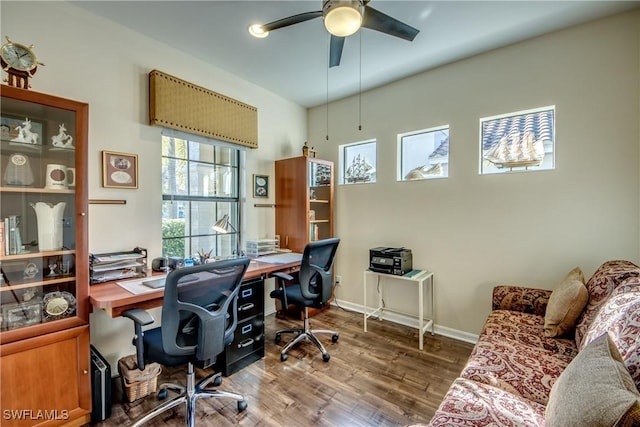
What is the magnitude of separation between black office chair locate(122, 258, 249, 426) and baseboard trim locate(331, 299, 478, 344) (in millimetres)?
2124

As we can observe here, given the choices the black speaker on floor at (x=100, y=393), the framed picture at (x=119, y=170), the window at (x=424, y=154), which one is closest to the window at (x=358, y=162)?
the window at (x=424, y=154)

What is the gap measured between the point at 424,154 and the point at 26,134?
325 centimetres

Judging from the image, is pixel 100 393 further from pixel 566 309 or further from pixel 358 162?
pixel 358 162

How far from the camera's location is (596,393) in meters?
0.81

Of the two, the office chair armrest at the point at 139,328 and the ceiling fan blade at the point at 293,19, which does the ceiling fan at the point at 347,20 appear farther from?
the office chair armrest at the point at 139,328

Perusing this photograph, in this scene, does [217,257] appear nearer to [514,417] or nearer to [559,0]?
[514,417]

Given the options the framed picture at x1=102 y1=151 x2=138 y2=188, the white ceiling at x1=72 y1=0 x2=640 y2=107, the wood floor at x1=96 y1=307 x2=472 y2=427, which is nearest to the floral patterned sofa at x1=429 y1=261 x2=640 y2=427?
the wood floor at x1=96 y1=307 x2=472 y2=427

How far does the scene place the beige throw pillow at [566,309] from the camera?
1748mm

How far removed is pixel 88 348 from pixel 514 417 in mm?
2272

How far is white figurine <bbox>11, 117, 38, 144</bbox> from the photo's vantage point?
5.42 ft

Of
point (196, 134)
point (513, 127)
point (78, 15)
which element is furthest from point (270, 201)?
point (513, 127)

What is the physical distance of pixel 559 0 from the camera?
76.5 inches

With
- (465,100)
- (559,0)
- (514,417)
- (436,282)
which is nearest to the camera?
(514,417)

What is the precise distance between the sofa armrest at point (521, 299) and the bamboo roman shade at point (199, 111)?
2870 millimetres
